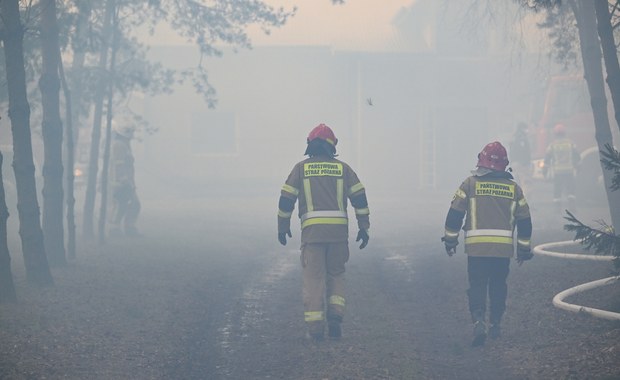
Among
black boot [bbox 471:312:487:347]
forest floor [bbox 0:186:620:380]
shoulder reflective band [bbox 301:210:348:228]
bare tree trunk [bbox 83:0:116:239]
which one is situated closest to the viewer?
forest floor [bbox 0:186:620:380]

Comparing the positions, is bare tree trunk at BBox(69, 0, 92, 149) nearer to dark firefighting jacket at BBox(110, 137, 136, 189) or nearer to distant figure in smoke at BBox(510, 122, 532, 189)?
dark firefighting jacket at BBox(110, 137, 136, 189)

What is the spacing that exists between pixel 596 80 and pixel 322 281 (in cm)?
676

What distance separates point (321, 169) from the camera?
7523mm

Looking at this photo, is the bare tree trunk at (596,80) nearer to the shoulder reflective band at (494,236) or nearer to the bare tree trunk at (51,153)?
the shoulder reflective band at (494,236)

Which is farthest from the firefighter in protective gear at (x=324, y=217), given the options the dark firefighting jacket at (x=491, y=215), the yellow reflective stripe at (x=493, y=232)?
the yellow reflective stripe at (x=493, y=232)

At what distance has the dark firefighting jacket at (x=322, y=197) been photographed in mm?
7461

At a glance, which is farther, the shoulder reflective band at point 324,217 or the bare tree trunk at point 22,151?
the bare tree trunk at point 22,151

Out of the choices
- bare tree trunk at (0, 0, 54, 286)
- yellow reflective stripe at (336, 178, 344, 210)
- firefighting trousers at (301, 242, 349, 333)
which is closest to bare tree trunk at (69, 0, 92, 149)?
bare tree trunk at (0, 0, 54, 286)

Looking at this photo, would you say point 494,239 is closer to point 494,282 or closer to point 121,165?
point 494,282

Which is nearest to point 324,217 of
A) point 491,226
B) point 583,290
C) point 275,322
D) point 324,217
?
point 324,217

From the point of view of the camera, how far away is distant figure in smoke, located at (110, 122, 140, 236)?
15.2m

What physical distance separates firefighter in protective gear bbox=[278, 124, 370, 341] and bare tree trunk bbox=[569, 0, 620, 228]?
18.5ft

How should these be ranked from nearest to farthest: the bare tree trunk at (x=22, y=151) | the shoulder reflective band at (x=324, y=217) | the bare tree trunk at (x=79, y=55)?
the shoulder reflective band at (x=324, y=217) < the bare tree trunk at (x=22, y=151) < the bare tree trunk at (x=79, y=55)

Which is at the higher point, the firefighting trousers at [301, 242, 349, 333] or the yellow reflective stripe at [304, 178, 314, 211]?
the yellow reflective stripe at [304, 178, 314, 211]
